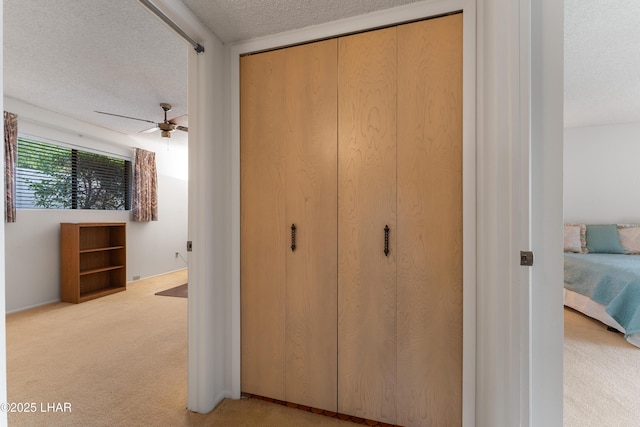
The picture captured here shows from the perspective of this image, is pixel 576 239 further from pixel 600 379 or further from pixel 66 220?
pixel 66 220

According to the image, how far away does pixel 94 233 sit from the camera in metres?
4.25

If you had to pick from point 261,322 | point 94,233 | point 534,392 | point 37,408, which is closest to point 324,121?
point 261,322

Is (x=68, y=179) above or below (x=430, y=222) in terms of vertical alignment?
above

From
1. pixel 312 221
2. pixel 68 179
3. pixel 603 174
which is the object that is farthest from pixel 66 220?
pixel 603 174

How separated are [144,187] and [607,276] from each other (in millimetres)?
6353

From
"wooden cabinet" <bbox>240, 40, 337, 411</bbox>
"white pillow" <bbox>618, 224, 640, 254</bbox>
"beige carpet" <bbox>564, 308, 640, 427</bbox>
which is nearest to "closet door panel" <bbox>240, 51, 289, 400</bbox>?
"wooden cabinet" <bbox>240, 40, 337, 411</bbox>

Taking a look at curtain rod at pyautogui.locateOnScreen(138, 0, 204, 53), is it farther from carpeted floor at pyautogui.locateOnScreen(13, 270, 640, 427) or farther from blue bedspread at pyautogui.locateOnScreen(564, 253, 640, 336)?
blue bedspread at pyautogui.locateOnScreen(564, 253, 640, 336)

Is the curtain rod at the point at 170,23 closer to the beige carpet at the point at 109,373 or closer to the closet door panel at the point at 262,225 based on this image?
the closet door panel at the point at 262,225

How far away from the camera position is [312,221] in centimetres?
172

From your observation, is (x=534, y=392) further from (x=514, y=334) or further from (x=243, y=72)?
(x=243, y=72)

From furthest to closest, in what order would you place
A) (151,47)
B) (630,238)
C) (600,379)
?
(630,238) → (151,47) → (600,379)

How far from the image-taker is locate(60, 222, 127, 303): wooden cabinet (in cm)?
379

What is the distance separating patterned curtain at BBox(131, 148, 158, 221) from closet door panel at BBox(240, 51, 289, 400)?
3.95 m

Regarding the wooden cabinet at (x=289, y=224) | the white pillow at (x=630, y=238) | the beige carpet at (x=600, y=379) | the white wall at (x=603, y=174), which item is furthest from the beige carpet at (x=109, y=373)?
the white wall at (x=603, y=174)
